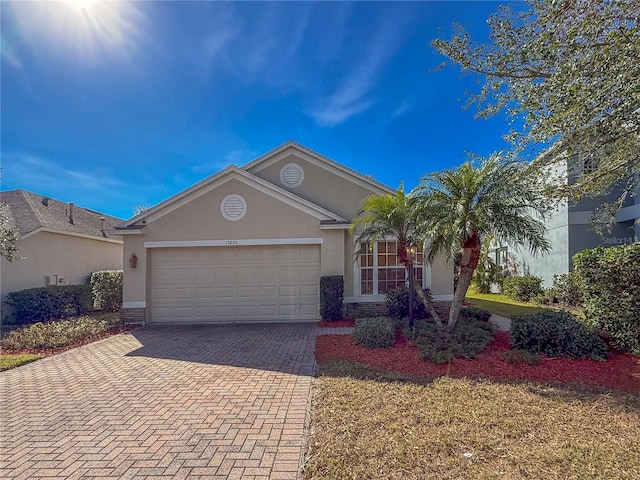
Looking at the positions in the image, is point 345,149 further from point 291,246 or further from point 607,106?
point 607,106

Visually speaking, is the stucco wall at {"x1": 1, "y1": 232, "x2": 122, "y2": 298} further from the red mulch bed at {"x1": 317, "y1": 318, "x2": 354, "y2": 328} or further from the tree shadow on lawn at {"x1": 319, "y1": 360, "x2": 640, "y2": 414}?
the tree shadow on lawn at {"x1": 319, "y1": 360, "x2": 640, "y2": 414}

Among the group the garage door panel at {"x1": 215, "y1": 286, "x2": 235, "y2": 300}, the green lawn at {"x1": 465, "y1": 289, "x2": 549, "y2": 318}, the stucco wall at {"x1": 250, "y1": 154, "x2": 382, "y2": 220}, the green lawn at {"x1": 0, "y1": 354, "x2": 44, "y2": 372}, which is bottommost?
the green lawn at {"x1": 0, "y1": 354, "x2": 44, "y2": 372}

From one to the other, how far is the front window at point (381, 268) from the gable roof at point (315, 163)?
228cm

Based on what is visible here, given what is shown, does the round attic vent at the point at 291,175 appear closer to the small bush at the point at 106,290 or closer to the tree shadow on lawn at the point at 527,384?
the tree shadow on lawn at the point at 527,384

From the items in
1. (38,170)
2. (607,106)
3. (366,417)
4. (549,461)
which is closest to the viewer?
(549,461)

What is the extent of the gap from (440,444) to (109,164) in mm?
17315

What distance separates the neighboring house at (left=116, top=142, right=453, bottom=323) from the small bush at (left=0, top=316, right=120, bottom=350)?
1.14m

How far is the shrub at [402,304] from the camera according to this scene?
32.4 ft

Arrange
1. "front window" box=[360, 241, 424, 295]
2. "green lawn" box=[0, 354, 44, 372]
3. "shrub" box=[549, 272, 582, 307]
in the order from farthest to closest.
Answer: "shrub" box=[549, 272, 582, 307] < "front window" box=[360, 241, 424, 295] < "green lawn" box=[0, 354, 44, 372]

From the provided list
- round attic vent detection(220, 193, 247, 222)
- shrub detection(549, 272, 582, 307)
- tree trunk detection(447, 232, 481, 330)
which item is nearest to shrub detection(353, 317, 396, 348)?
tree trunk detection(447, 232, 481, 330)

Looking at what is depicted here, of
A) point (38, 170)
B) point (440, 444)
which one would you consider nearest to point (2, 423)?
point (440, 444)

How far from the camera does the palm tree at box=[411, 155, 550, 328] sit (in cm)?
664

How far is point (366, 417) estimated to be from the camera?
4055mm

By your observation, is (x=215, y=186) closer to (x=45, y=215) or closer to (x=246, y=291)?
(x=246, y=291)
